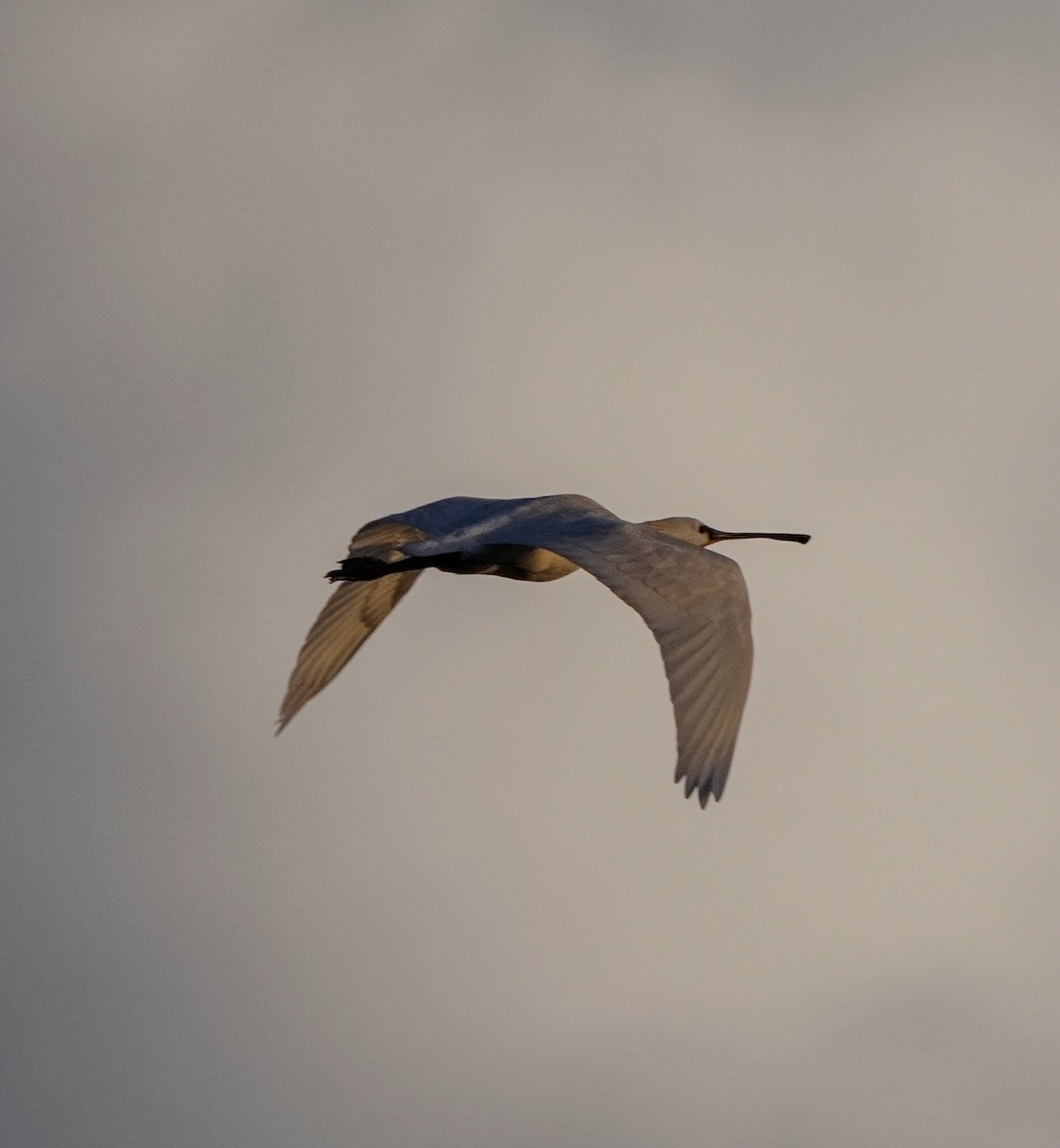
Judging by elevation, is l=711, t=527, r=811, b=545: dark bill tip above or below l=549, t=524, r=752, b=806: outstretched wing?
Result: above

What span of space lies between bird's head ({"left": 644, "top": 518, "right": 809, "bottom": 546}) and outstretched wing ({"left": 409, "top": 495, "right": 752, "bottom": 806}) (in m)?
3.74

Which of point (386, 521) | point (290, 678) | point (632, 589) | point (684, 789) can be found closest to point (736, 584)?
point (632, 589)

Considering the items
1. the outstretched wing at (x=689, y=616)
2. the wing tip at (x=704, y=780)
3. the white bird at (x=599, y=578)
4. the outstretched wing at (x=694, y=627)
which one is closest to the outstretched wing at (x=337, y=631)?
the white bird at (x=599, y=578)

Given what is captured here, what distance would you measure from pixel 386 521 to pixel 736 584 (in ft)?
16.0

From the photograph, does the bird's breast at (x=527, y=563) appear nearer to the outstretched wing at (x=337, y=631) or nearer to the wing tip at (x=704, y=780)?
the outstretched wing at (x=337, y=631)

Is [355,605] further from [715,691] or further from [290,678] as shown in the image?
[715,691]

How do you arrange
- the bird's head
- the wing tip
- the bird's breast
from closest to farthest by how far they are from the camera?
the wing tip < the bird's breast < the bird's head

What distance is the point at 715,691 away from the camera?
21.3 meters

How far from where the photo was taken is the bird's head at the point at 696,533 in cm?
2697

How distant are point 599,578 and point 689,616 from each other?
0.85m

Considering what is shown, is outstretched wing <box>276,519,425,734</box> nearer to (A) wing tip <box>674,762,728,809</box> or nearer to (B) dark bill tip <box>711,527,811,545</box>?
(B) dark bill tip <box>711,527,811,545</box>

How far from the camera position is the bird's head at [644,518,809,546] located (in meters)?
27.0

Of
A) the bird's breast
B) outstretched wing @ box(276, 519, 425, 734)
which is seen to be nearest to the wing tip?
the bird's breast

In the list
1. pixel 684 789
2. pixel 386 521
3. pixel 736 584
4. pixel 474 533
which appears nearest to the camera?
pixel 684 789
